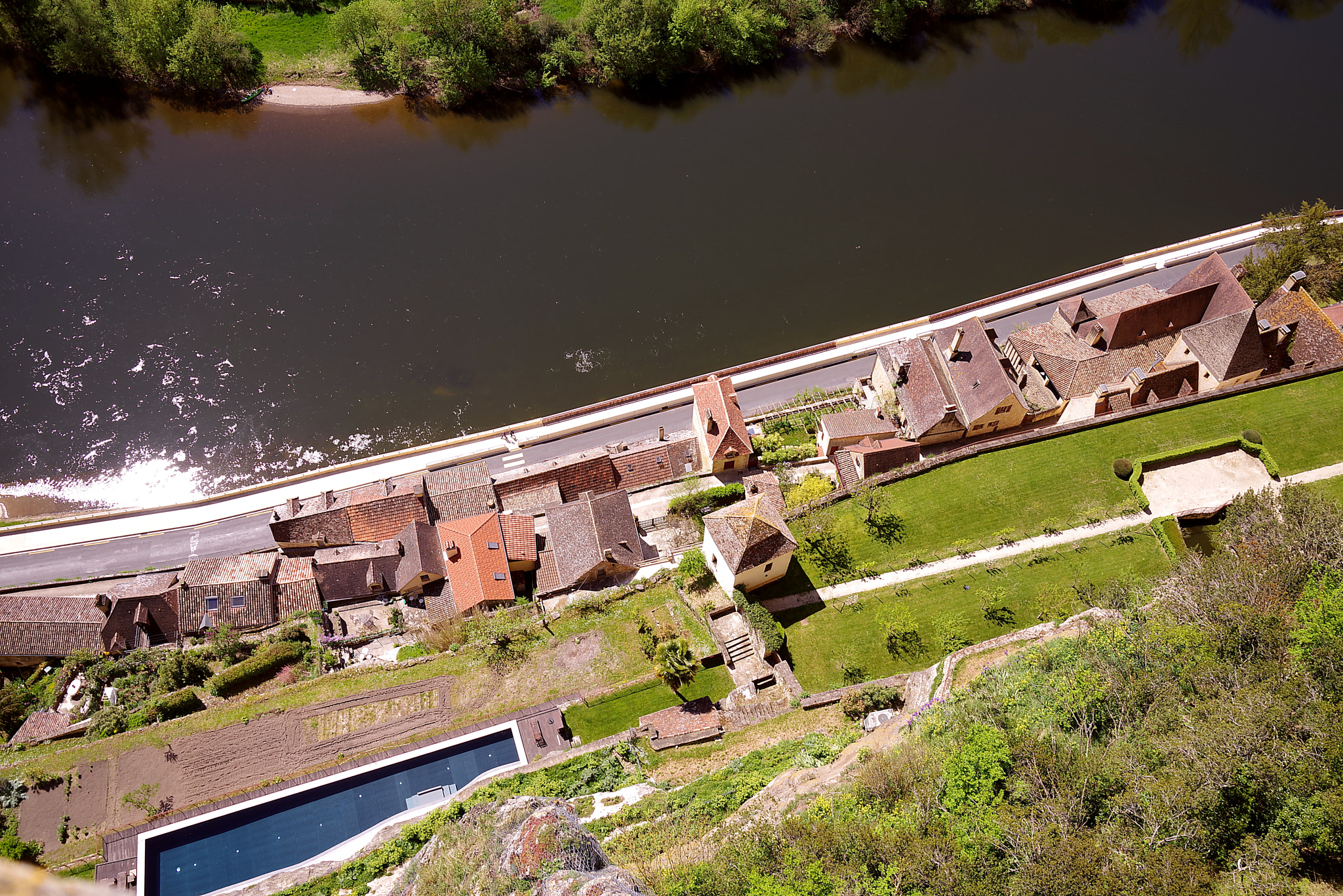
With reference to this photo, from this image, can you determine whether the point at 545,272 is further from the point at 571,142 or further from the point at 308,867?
the point at 308,867

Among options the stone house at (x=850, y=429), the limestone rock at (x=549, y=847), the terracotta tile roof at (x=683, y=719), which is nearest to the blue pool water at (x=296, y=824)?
the terracotta tile roof at (x=683, y=719)

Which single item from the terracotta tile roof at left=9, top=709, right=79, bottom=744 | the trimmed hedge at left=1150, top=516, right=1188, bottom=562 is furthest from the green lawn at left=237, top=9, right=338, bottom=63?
the trimmed hedge at left=1150, top=516, right=1188, bottom=562

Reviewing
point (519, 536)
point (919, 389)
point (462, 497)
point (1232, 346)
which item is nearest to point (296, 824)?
point (519, 536)

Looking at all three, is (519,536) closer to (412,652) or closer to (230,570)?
(412,652)

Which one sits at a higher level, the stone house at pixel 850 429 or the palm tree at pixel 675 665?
the stone house at pixel 850 429

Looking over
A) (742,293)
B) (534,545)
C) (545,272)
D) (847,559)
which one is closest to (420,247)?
(545,272)

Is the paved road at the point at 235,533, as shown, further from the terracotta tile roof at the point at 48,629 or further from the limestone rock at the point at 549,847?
the limestone rock at the point at 549,847

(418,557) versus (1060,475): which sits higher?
(1060,475)
